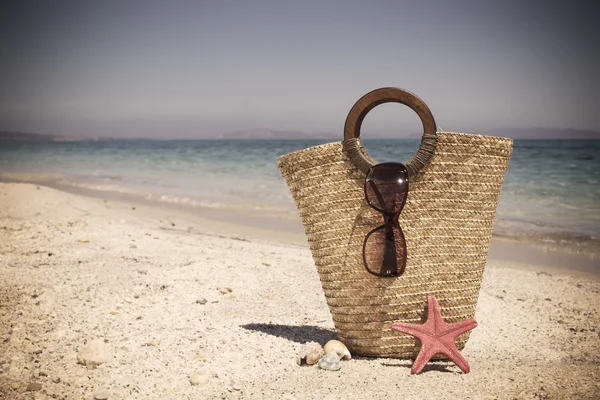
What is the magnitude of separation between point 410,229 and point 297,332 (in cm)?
111

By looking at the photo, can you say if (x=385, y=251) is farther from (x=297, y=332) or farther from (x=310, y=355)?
(x=297, y=332)

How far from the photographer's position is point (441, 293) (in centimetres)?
245

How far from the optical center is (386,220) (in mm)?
2330

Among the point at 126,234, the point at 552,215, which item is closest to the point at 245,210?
the point at 126,234

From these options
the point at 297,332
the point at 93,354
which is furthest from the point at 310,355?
the point at 93,354

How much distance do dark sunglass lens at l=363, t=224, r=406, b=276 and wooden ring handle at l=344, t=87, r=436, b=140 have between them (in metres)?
0.51

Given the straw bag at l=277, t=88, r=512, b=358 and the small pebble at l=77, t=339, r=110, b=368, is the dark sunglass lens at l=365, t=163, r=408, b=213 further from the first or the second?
the small pebble at l=77, t=339, r=110, b=368

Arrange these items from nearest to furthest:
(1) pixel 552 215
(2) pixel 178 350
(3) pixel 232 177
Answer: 1. (2) pixel 178 350
2. (1) pixel 552 215
3. (3) pixel 232 177

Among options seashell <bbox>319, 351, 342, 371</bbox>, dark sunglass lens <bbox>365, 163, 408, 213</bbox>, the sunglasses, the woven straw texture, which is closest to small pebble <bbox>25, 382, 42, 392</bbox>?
seashell <bbox>319, 351, 342, 371</bbox>

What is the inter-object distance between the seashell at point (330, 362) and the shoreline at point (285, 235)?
3.27 metres

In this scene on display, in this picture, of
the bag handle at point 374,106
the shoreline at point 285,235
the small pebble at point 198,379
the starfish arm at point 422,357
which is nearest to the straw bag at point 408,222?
the bag handle at point 374,106

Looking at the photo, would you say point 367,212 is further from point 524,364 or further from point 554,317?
point 554,317

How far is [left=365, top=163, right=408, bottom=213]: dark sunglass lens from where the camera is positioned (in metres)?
2.27

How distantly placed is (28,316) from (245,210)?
5.64m
